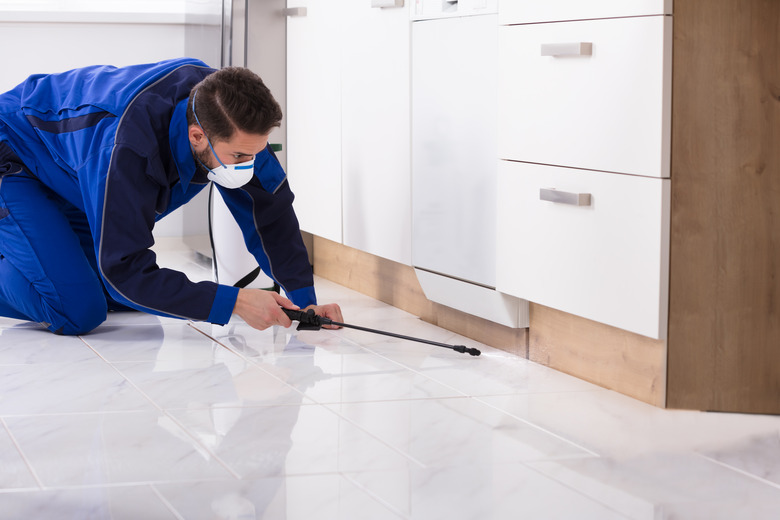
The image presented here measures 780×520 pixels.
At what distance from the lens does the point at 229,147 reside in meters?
1.74

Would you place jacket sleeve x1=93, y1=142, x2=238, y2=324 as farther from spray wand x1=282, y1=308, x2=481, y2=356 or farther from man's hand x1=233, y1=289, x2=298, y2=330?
spray wand x1=282, y1=308, x2=481, y2=356

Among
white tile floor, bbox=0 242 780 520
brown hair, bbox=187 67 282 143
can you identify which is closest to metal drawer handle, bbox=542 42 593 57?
brown hair, bbox=187 67 282 143

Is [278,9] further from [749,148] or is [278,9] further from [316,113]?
[749,148]

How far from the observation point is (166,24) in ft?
11.2

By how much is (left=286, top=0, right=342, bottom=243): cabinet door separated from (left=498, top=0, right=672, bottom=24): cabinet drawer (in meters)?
0.81

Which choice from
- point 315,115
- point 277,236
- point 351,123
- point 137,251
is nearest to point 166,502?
point 137,251

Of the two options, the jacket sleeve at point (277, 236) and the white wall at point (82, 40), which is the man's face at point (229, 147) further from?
the white wall at point (82, 40)

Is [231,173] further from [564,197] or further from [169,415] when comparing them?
[564,197]

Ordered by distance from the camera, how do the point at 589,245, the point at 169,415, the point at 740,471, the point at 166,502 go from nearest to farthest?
1. the point at 166,502
2. the point at 740,471
3. the point at 169,415
4. the point at 589,245

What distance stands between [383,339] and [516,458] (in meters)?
0.76

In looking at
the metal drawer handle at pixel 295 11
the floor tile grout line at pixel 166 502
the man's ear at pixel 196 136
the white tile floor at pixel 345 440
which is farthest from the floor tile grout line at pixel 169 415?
the metal drawer handle at pixel 295 11

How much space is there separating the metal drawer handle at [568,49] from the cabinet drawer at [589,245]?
7.8 inches

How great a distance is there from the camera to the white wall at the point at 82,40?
10.8 ft

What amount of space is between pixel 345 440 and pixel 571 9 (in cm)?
81
